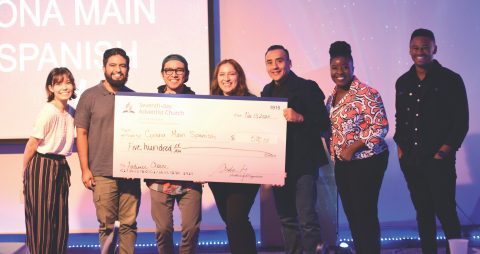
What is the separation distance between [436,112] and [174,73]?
4.97ft

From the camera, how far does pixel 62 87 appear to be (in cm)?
324

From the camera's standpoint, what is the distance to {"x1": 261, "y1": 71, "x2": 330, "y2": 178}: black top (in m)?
3.08

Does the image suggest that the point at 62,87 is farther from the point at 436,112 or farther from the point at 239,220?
the point at 436,112

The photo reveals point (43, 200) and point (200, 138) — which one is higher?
point (200, 138)

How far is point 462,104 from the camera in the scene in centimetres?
312

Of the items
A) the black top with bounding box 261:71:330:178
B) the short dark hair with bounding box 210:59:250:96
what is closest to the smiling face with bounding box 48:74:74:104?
the short dark hair with bounding box 210:59:250:96

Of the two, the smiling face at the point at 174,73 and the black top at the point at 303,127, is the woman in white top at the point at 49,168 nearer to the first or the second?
the smiling face at the point at 174,73

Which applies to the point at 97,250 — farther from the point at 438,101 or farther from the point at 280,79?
the point at 438,101

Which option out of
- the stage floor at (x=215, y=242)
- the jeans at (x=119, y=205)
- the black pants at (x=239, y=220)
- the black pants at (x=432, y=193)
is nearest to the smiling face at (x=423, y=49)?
the black pants at (x=432, y=193)

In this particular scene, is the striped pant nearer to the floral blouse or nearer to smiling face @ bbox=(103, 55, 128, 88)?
smiling face @ bbox=(103, 55, 128, 88)

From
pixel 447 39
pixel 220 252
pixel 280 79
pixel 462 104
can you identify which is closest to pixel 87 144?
pixel 280 79

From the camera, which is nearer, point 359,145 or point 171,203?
point 359,145

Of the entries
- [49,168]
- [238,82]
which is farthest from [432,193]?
[49,168]

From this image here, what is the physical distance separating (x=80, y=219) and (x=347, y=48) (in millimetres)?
2801
